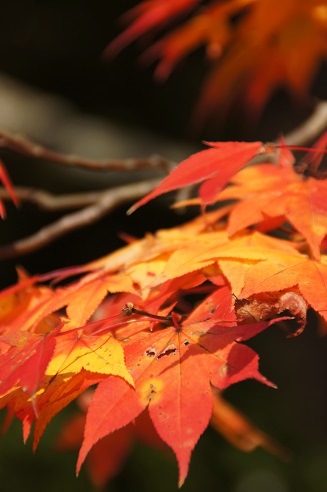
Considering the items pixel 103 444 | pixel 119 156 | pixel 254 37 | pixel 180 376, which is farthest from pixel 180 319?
pixel 119 156

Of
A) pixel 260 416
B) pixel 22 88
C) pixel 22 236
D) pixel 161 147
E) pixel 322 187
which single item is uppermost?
pixel 322 187

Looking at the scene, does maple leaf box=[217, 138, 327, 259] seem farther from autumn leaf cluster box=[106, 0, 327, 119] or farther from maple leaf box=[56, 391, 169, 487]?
maple leaf box=[56, 391, 169, 487]

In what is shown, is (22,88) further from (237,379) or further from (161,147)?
(237,379)

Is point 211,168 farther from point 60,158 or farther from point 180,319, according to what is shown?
point 60,158

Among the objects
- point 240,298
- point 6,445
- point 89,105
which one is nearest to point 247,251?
point 240,298

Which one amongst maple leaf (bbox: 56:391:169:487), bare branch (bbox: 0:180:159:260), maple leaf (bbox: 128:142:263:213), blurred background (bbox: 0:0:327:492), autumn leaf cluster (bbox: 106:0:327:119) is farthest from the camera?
blurred background (bbox: 0:0:327:492)

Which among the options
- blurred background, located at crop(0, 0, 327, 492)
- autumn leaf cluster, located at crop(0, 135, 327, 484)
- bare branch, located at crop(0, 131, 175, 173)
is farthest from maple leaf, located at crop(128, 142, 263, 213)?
blurred background, located at crop(0, 0, 327, 492)

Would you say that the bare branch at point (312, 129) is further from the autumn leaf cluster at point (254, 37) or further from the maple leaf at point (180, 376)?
the maple leaf at point (180, 376)
